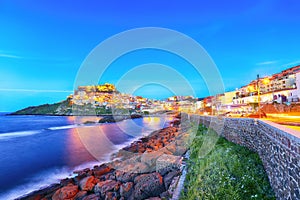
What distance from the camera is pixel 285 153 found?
3.11 metres

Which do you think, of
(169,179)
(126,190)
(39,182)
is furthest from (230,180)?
(39,182)

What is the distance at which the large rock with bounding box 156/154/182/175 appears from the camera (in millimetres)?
Result: 7098

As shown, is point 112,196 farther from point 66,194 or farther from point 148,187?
point 66,194

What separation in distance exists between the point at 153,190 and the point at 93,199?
218 cm

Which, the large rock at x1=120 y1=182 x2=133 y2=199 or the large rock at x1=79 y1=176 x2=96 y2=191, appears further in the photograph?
the large rock at x1=79 y1=176 x2=96 y2=191

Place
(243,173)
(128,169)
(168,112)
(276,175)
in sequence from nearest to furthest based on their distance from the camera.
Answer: (276,175) < (243,173) < (128,169) < (168,112)

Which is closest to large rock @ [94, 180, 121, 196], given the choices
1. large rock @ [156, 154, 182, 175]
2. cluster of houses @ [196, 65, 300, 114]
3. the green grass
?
large rock @ [156, 154, 182, 175]

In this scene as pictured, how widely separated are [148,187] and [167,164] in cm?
164

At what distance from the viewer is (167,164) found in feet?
23.8

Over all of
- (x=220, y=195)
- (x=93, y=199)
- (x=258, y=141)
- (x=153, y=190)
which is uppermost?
(x=258, y=141)

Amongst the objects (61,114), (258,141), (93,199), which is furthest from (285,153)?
(61,114)

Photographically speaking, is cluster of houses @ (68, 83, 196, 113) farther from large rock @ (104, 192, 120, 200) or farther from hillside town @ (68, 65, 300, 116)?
large rock @ (104, 192, 120, 200)

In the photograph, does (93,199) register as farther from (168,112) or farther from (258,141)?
(168,112)

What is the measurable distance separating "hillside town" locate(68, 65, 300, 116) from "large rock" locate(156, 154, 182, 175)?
19.6m
